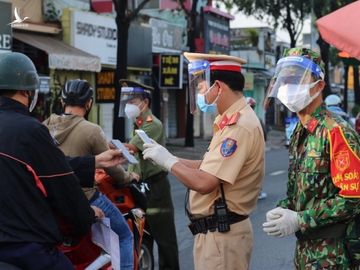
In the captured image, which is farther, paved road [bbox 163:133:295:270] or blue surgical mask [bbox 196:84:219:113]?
paved road [bbox 163:133:295:270]

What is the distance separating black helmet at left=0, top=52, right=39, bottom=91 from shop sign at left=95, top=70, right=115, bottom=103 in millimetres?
18202

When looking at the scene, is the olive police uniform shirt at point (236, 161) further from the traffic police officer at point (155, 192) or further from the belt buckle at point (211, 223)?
the traffic police officer at point (155, 192)

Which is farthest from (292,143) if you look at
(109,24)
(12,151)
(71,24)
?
(109,24)

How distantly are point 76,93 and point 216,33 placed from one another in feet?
87.6

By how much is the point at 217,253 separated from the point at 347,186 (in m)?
0.99

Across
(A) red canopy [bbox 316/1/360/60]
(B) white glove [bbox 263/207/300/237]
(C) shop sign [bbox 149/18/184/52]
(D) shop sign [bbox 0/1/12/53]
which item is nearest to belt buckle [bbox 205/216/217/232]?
(B) white glove [bbox 263/207/300/237]

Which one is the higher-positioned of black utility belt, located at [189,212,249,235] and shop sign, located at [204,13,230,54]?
shop sign, located at [204,13,230,54]

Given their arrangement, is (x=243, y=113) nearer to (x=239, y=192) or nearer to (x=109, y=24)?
(x=239, y=192)

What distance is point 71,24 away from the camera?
1936 cm

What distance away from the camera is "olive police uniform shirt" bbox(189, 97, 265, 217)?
3662 millimetres

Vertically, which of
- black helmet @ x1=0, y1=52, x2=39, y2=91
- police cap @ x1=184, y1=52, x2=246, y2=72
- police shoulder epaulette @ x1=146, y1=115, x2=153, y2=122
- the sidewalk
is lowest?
the sidewalk

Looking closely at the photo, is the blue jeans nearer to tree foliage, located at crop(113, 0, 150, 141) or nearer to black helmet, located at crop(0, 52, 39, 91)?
black helmet, located at crop(0, 52, 39, 91)

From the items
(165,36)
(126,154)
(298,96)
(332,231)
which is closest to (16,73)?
(126,154)

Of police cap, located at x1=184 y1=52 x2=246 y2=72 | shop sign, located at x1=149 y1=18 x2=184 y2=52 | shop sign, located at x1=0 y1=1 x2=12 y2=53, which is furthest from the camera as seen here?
shop sign, located at x1=149 y1=18 x2=184 y2=52
